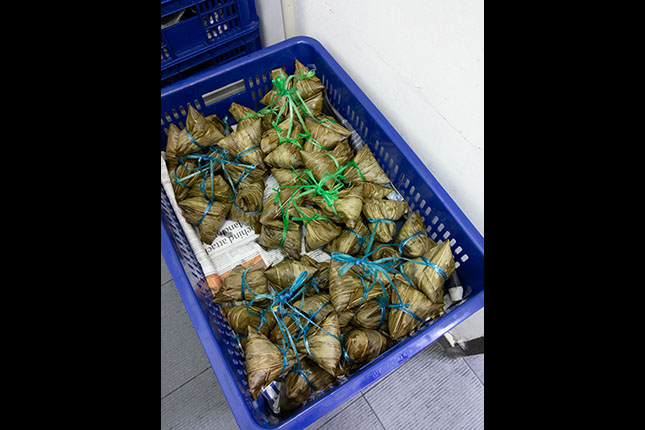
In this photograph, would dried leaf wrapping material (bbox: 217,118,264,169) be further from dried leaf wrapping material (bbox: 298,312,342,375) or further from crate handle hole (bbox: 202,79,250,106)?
dried leaf wrapping material (bbox: 298,312,342,375)

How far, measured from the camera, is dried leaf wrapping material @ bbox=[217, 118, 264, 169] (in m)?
1.25

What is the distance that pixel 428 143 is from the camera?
3.41ft

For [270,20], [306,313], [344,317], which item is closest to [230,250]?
[306,313]

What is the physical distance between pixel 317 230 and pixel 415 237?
0.99ft

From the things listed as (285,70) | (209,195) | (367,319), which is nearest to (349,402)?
(367,319)

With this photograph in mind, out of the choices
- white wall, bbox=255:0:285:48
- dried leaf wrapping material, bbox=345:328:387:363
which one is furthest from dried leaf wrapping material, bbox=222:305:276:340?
white wall, bbox=255:0:285:48

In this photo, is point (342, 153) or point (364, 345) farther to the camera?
point (342, 153)

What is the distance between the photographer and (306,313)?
3.39ft

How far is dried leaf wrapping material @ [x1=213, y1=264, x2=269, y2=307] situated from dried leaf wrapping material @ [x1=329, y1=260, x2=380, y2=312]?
22 centimetres

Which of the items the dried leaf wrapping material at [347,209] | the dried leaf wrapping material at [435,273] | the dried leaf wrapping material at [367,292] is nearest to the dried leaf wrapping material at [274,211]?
the dried leaf wrapping material at [347,209]

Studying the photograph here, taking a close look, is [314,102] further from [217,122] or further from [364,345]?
[364,345]

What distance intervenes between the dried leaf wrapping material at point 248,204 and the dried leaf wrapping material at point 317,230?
0.55 feet
